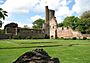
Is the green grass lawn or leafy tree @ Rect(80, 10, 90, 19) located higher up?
leafy tree @ Rect(80, 10, 90, 19)

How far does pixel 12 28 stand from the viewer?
264ft

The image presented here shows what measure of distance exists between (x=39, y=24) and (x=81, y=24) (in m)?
64.5

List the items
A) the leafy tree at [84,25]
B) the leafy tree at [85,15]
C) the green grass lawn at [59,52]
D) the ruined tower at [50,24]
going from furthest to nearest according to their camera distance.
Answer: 1. the leafy tree at [85,15]
2. the ruined tower at [50,24]
3. the leafy tree at [84,25]
4. the green grass lawn at [59,52]

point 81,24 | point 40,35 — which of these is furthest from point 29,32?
point 81,24

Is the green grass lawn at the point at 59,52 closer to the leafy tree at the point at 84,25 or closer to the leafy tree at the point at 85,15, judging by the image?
the leafy tree at the point at 84,25

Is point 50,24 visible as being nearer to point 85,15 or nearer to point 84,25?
point 84,25

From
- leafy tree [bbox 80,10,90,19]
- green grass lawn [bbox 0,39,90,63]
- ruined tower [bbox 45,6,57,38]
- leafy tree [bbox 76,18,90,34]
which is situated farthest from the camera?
leafy tree [bbox 80,10,90,19]

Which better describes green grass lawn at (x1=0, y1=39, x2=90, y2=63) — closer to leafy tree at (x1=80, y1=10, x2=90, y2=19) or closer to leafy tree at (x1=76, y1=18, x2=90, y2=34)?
leafy tree at (x1=76, y1=18, x2=90, y2=34)

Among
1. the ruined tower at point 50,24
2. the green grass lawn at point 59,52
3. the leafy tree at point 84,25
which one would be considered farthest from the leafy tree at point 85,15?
the green grass lawn at point 59,52

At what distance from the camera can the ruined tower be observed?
250 feet

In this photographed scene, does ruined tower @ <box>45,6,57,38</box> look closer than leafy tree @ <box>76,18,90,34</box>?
No

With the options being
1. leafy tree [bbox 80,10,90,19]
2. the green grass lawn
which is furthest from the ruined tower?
the green grass lawn

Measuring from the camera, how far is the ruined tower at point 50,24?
7619 cm

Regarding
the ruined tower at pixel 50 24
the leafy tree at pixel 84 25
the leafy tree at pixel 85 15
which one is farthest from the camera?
the leafy tree at pixel 85 15
